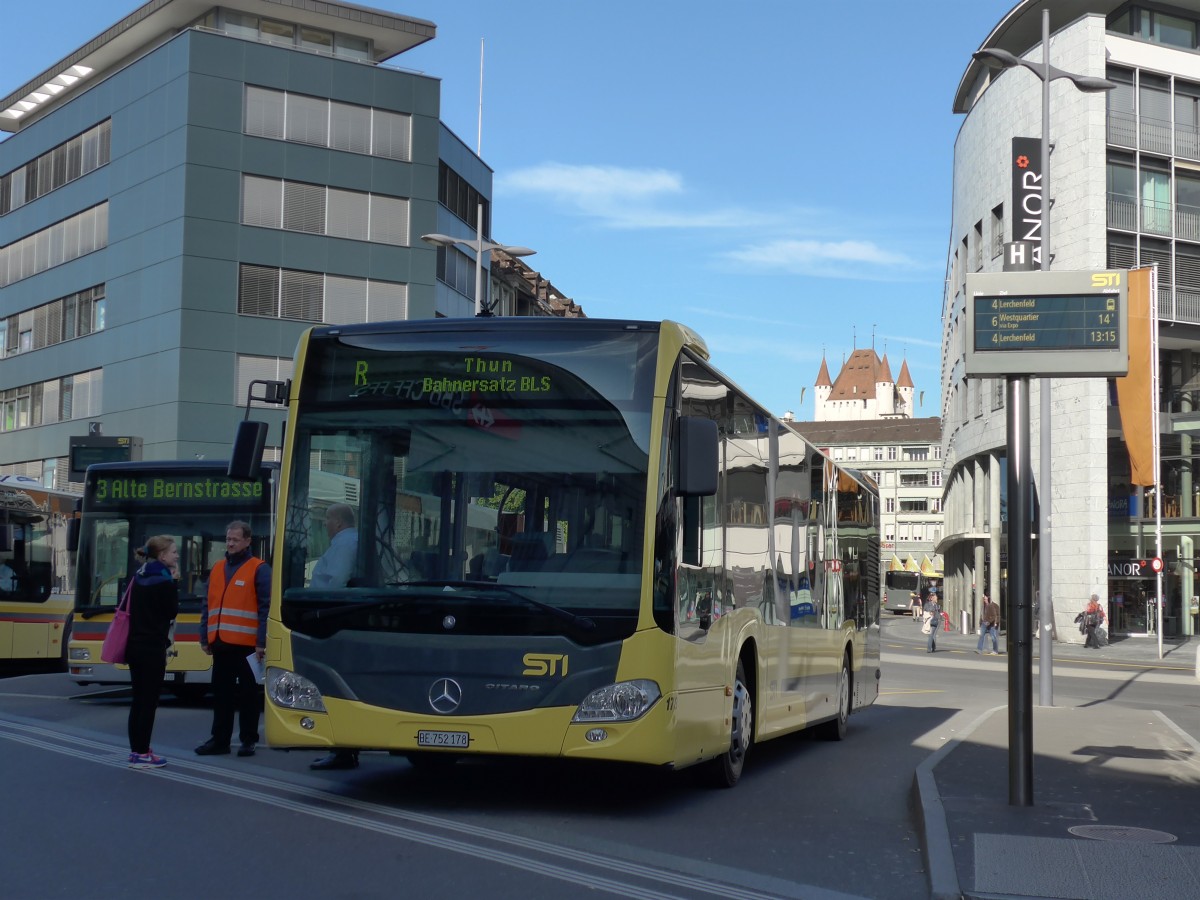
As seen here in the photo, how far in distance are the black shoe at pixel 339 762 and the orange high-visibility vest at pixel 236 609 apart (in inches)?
47.8

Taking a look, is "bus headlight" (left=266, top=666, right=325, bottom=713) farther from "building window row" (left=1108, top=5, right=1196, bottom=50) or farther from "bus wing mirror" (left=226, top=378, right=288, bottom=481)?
"building window row" (left=1108, top=5, right=1196, bottom=50)

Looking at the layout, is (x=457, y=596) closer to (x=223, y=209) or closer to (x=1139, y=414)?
(x=1139, y=414)

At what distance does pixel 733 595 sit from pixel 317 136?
4215cm

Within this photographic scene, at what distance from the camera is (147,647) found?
1134 cm

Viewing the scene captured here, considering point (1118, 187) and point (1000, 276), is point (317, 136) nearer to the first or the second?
point (1118, 187)

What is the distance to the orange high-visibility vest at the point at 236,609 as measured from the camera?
1205cm

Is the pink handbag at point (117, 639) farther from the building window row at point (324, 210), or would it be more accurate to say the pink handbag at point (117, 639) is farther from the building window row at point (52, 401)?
the building window row at point (52, 401)

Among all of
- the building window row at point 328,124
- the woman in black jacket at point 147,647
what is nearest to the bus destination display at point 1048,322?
the woman in black jacket at point 147,647

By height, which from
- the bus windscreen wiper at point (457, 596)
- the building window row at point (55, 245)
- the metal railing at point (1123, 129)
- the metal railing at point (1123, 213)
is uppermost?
the metal railing at point (1123, 129)

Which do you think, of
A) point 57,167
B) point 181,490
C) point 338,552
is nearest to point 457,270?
point 57,167

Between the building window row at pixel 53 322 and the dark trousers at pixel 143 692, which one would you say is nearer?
the dark trousers at pixel 143 692

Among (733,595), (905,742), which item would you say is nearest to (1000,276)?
(733,595)

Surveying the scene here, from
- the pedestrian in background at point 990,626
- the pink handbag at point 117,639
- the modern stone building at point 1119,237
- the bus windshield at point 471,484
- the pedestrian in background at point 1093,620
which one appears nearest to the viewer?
the bus windshield at point 471,484

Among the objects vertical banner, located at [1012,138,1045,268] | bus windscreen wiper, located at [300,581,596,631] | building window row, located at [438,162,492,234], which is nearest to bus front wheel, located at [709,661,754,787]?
bus windscreen wiper, located at [300,581,596,631]
